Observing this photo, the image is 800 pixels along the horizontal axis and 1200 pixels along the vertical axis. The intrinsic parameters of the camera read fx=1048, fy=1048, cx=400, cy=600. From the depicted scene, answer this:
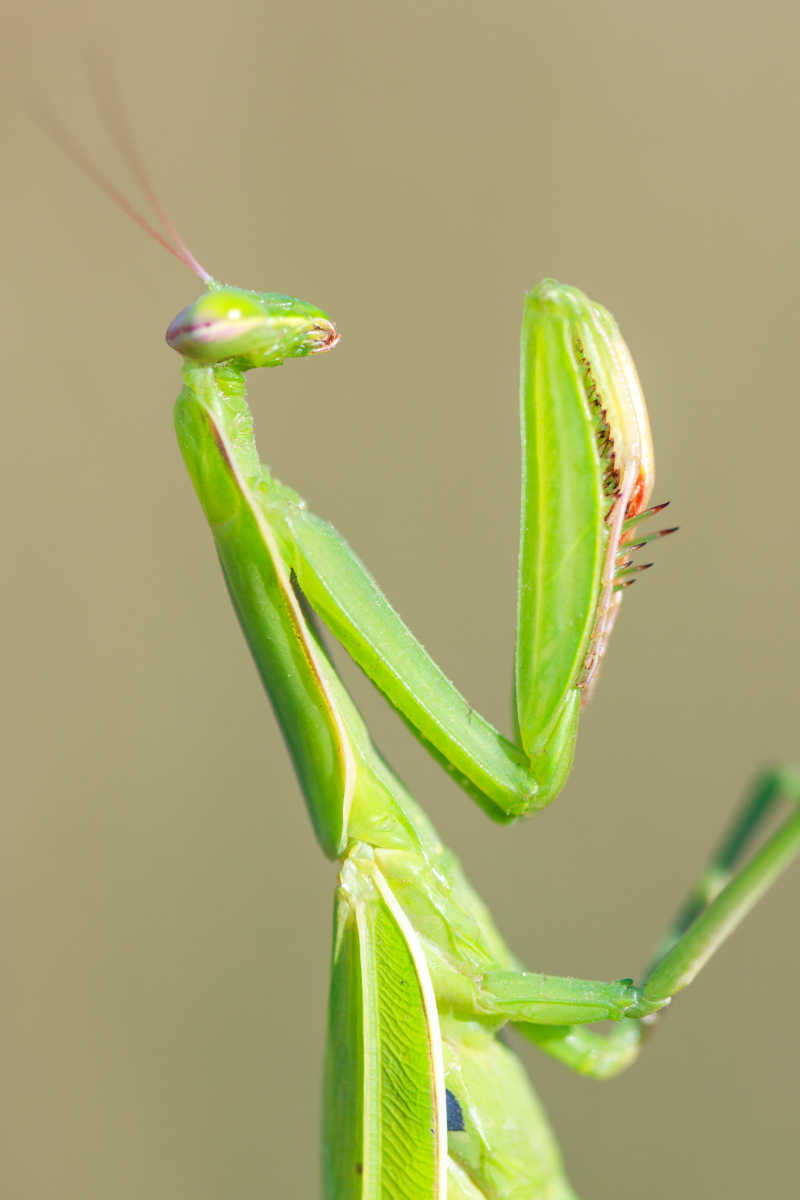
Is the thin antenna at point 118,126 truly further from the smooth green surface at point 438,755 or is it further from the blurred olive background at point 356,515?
the blurred olive background at point 356,515

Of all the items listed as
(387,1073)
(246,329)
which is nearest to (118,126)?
(246,329)

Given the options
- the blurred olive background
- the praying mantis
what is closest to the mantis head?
the praying mantis

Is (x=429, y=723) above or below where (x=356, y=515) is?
below

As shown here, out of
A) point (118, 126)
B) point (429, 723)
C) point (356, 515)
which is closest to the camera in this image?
point (429, 723)

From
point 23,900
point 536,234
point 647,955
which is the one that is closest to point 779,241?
point 536,234

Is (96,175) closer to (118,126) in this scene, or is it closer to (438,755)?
(118,126)

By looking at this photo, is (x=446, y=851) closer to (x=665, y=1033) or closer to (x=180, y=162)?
(x=665, y=1033)
